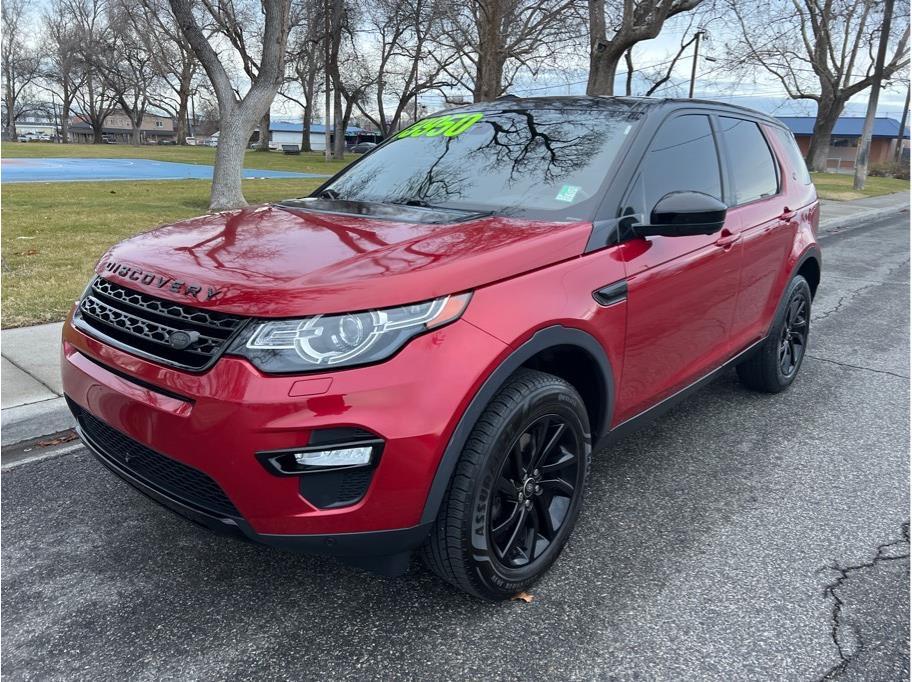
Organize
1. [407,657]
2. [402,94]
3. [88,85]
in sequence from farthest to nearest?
1. [88,85]
2. [402,94]
3. [407,657]

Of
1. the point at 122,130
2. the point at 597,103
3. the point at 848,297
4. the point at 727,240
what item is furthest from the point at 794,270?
the point at 122,130

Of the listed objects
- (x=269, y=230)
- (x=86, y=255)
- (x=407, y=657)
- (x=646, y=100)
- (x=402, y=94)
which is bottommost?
(x=407, y=657)

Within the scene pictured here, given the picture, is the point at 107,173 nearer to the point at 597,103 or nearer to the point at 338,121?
the point at 338,121

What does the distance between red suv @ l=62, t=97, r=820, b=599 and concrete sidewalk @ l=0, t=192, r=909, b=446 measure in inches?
59.3

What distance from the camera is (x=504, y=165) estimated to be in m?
3.23

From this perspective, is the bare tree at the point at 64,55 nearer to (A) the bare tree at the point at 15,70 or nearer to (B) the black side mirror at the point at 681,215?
(A) the bare tree at the point at 15,70

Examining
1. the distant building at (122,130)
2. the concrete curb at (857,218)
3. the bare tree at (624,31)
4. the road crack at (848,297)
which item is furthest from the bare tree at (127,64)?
the road crack at (848,297)

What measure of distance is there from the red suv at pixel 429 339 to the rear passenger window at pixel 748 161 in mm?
357

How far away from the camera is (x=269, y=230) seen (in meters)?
2.76

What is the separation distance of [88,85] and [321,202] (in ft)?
241

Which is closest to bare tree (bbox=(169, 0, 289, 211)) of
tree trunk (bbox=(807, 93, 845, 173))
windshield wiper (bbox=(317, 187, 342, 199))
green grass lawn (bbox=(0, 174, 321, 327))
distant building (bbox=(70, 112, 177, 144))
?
green grass lawn (bbox=(0, 174, 321, 327))

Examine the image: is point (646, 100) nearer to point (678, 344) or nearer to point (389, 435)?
point (678, 344)

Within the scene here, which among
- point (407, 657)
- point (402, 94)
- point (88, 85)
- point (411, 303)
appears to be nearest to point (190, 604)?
point (407, 657)

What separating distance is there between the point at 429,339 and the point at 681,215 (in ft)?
4.36
